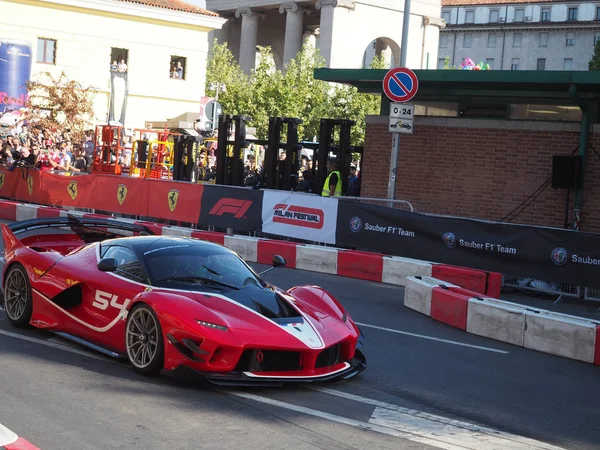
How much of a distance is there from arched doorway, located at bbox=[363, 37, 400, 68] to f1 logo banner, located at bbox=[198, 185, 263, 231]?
61961 millimetres

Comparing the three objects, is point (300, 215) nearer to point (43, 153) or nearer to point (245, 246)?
point (245, 246)

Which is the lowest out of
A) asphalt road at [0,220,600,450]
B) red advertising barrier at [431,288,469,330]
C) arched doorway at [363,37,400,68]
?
asphalt road at [0,220,600,450]

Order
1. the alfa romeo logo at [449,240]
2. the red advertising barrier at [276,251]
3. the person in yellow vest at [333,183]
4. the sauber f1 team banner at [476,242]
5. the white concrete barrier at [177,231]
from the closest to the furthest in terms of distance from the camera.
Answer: the sauber f1 team banner at [476,242] < the alfa romeo logo at [449,240] < the red advertising barrier at [276,251] < the white concrete barrier at [177,231] < the person in yellow vest at [333,183]

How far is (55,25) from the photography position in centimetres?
5247

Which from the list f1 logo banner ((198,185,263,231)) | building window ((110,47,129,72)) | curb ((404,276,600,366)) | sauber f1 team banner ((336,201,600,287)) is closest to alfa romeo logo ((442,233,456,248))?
sauber f1 team banner ((336,201,600,287))

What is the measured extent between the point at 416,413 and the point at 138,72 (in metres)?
50.7

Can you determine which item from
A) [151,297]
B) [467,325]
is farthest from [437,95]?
[151,297]

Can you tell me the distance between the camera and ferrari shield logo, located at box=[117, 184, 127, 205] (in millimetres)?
22828

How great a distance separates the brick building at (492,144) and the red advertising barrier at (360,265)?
4.06m

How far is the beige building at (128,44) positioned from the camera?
51875 mm

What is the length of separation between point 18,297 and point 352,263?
771 cm

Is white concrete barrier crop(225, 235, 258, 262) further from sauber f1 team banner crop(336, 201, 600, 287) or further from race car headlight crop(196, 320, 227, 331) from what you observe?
race car headlight crop(196, 320, 227, 331)

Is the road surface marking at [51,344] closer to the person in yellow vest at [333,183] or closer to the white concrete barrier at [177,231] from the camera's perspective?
the white concrete barrier at [177,231]

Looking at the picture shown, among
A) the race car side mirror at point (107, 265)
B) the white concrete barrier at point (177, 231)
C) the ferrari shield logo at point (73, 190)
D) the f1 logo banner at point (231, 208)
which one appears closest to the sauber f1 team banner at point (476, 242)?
the f1 logo banner at point (231, 208)
